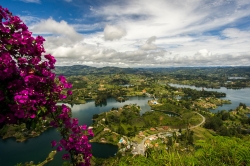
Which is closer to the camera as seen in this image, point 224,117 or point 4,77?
point 4,77

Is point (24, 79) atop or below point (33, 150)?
atop

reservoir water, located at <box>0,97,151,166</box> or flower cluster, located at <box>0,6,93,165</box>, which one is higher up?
flower cluster, located at <box>0,6,93,165</box>

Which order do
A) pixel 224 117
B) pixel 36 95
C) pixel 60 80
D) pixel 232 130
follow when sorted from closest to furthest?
pixel 36 95 → pixel 60 80 → pixel 232 130 → pixel 224 117

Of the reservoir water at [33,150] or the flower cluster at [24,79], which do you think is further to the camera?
the reservoir water at [33,150]

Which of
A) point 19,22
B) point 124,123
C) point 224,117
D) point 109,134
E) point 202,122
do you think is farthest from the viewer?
point 224,117

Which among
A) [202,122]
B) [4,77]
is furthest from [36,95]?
[202,122]

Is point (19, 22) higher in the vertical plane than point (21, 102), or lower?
higher

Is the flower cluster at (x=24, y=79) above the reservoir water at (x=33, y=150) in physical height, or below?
above

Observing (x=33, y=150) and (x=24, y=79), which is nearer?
(x=24, y=79)

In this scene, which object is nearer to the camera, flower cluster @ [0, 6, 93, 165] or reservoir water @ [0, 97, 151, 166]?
flower cluster @ [0, 6, 93, 165]

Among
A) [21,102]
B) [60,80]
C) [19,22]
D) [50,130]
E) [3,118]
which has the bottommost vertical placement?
[50,130]

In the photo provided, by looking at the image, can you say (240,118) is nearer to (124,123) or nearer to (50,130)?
(124,123)
